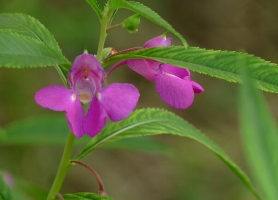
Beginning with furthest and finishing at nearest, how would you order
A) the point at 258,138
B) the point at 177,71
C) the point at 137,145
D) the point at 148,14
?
the point at 137,145, the point at 177,71, the point at 148,14, the point at 258,138

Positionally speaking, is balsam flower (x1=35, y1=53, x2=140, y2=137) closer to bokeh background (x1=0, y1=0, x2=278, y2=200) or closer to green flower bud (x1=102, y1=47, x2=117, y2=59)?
green flower bud (x1=102, y1=47, x2=117, y2=59)

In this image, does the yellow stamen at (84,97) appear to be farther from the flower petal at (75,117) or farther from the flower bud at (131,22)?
the flower bud at (131,22)

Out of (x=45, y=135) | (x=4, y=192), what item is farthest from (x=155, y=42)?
(x=45, y=135)

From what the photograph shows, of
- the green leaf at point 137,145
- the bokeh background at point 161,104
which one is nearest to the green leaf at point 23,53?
the green leaf at point 137,145

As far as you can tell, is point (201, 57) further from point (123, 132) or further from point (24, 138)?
point (24, 138)

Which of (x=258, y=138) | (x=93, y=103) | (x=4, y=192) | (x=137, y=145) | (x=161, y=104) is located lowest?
(x=258, y=138)

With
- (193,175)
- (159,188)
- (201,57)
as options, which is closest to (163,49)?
(201,57)

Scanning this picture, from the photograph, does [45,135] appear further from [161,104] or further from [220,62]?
[161,104]

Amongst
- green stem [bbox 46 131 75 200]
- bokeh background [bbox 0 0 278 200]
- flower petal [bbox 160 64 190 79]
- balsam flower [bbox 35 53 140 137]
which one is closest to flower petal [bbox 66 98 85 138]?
balsam flower [bbox 35 53 140 137]
